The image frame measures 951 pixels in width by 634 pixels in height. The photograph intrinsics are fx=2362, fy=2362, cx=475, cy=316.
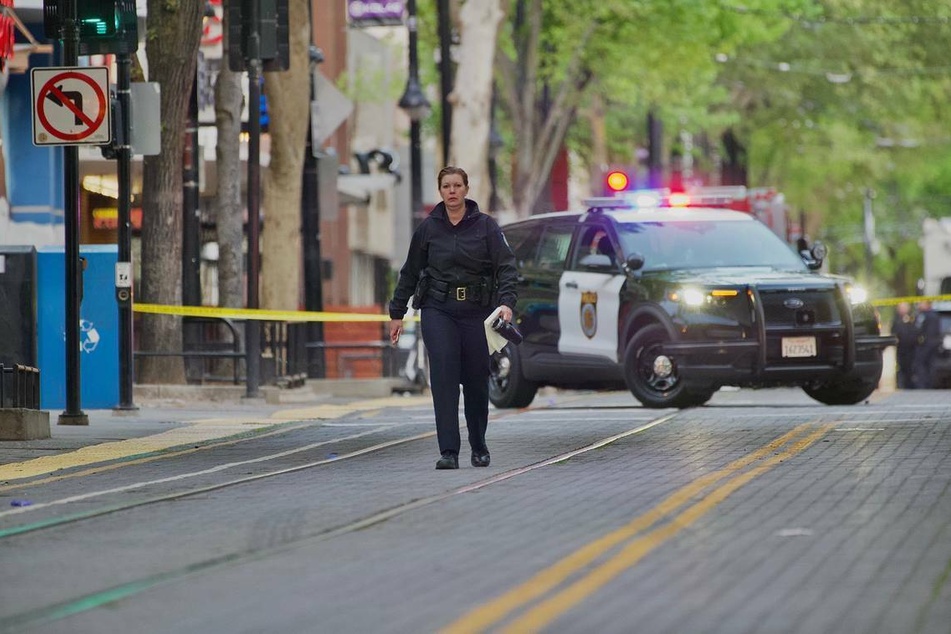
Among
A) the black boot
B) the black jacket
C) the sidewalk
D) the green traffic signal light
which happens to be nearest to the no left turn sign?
the green traffic signal light

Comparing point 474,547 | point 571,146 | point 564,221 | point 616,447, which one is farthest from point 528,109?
point 474,547

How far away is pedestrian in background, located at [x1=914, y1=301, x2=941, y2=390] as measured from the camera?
35.2 m

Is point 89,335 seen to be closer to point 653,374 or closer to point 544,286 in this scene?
point 544,286

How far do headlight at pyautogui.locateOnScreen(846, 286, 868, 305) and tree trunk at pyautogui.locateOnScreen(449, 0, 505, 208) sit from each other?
48.9ft

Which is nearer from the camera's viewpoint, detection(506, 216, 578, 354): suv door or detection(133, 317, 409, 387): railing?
detection(506, 216, 578, 354): suv door

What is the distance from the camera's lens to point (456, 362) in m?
14.0

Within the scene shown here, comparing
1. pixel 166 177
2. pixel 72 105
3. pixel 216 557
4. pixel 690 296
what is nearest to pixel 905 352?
pixel 166 177

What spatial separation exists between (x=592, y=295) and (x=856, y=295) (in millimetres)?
2376

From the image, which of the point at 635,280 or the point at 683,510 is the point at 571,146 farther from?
the point at 683,510

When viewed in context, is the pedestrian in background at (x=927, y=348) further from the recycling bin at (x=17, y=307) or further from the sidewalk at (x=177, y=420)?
the recycling bin at (x=17, y=307)

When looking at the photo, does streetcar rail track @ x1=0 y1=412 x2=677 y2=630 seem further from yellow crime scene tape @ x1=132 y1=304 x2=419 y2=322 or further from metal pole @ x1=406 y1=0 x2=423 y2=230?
metal pole @ x1=406 y1=0 x2=423 y2=230

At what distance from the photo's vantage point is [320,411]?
21688 mm

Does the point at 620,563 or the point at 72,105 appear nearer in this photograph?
the point at 620,563

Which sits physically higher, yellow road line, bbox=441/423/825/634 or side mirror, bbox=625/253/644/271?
side mirror, bbox=625/253/644/271
